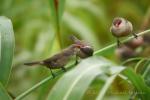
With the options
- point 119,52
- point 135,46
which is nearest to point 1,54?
point 135,46

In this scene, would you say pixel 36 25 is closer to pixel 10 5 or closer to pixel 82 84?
pixel 10 5

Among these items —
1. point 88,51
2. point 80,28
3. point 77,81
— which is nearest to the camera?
point 77,81

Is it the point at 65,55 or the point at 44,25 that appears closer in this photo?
the point at 65,55

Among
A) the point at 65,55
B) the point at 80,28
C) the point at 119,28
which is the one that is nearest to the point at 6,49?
the point at 65,55

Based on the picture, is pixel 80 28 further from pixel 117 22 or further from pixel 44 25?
pixel 117 22

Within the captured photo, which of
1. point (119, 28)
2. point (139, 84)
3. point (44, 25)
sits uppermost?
point (119, 28)

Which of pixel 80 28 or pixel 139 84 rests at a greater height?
pixel 139 84

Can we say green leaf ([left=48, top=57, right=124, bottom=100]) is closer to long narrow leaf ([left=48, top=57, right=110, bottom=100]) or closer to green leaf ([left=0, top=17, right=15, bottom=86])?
long narrow leaf ([left=48, top=57, right=110, bottom=100])

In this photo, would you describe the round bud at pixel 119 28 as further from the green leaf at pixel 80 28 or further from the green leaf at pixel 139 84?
the green leaf at pixel 80 28
